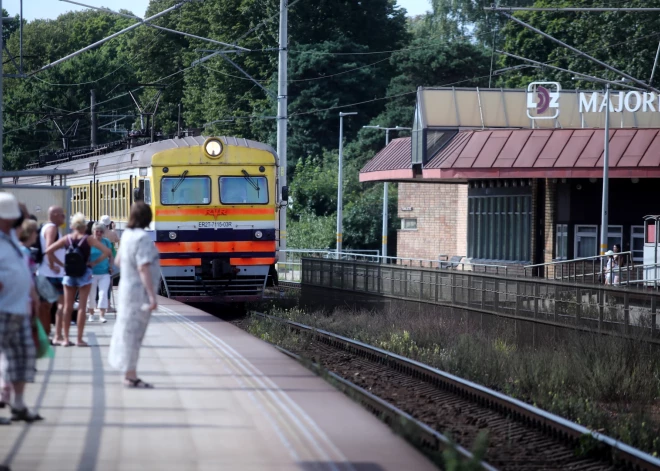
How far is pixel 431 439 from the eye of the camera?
33.0ft

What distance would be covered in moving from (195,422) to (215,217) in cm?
1360

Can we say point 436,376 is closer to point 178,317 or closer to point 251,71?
point 178,317

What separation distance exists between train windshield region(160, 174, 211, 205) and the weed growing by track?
143 inches

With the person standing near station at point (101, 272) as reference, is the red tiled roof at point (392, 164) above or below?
above

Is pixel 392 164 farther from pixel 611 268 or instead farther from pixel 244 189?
pixel 244 189

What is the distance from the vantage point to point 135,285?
33.8 ft

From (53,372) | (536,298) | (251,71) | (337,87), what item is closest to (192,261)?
(536,298)

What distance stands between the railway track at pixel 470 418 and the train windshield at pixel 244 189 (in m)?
5.98

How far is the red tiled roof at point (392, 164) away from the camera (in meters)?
37.9

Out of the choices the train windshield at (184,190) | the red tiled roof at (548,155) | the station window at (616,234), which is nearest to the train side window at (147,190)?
the train windshield at (184,190)

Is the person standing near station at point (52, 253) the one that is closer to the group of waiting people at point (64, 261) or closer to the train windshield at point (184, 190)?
the group of waiting people at point (64, 261)

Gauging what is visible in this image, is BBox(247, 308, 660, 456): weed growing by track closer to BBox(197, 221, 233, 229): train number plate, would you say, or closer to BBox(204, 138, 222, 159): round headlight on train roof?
BBox(197, 221, 233, 229): train number plate

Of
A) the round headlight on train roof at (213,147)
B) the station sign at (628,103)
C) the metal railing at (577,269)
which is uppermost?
the station sign at (628,103)

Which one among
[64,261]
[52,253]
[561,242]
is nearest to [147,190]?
[64,261]
